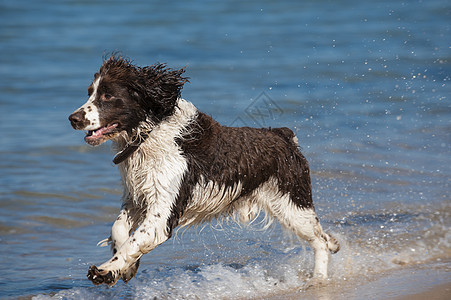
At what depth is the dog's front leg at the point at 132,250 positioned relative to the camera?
180 inches

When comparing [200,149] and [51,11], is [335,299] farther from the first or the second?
[51,11]

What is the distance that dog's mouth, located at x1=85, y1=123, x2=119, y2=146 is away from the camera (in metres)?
4.73

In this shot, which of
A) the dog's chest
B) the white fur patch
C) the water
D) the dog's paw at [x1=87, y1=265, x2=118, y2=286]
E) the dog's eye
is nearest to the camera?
the dog's paw at [x1=87, y1=265, x2=118, y2=286]

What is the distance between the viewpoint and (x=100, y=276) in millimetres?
4535

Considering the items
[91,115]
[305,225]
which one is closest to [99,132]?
[91,115]

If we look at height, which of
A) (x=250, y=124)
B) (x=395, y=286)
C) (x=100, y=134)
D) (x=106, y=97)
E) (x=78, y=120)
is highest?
(x=106, y=97)

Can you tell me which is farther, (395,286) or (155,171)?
(395,286)

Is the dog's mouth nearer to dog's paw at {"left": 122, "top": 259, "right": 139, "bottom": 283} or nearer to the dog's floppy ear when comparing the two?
the dog's floppy ear

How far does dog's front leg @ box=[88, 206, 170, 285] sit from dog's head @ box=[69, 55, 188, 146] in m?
0.66

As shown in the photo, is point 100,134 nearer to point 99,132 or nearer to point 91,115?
point 99,132

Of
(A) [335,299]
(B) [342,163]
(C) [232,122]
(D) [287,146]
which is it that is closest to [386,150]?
(B) [342,163]

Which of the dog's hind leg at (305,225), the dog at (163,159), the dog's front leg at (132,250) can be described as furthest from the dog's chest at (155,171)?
the dog's hind leg at (305,225)

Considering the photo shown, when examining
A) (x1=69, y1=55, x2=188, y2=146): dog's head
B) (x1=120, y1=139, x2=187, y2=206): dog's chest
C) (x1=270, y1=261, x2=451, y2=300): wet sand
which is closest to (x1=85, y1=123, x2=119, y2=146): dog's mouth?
(x1=69, y1=55, x2=188, y2=146): dog's head

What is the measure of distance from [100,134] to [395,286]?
2388mm
